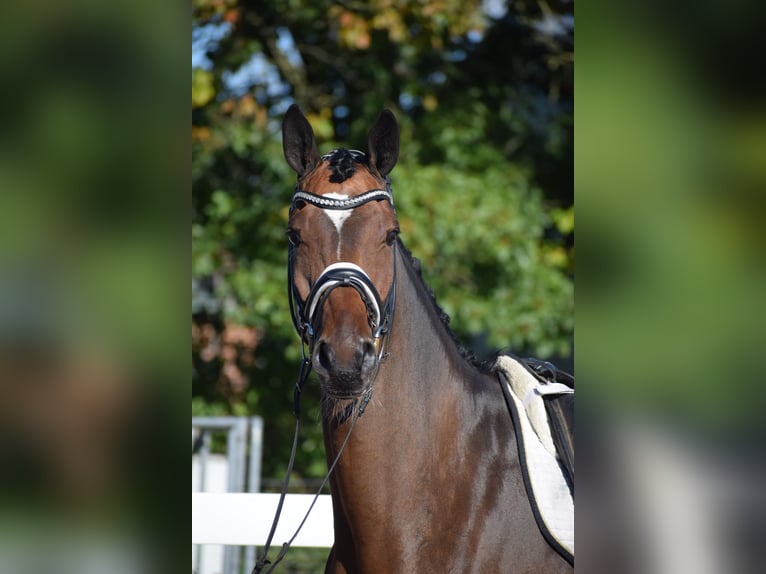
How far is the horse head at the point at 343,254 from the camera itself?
2314 mm

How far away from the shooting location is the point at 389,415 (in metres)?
2.47

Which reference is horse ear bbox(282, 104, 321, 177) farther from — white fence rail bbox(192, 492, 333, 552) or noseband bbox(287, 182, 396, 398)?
white fence rail bbox(192, 492, 333, 552)

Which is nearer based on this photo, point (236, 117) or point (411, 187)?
point (411, 187)

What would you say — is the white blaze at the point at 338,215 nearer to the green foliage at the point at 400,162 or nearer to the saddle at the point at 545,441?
the saddle at the point at 545,441

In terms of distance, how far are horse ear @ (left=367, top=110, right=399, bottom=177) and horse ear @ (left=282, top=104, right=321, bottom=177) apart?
0.19m

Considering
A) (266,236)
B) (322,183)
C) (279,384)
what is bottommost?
(279,384)

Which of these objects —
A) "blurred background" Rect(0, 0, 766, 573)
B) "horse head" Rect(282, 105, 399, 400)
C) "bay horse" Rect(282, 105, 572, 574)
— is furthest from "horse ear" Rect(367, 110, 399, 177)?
"blurred background" Rect(0, 0, 766, 573)

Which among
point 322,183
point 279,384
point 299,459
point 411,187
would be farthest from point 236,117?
point 322,183

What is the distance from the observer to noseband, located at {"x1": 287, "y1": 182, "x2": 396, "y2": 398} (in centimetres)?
239

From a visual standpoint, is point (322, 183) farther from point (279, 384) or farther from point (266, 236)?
point (279, 384)
